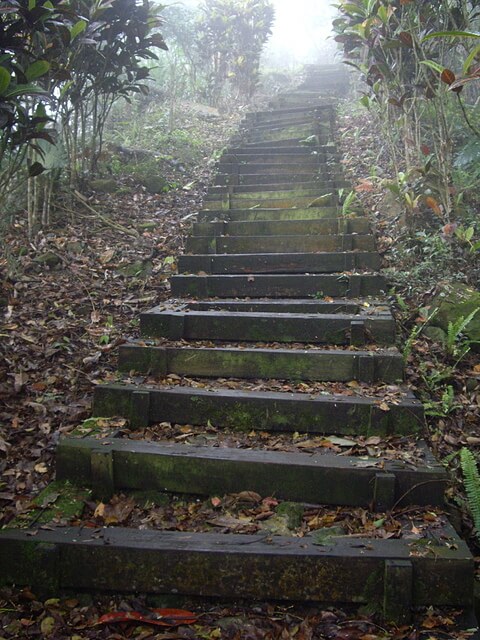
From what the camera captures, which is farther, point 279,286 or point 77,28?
point 77,28

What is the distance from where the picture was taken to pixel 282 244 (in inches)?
203

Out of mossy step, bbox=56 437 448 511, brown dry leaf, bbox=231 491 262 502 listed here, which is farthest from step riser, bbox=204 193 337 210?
brown dry leaf, bbox=231 491 262 502

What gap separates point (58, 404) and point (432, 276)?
3.33 meters

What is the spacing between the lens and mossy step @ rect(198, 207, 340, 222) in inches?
222

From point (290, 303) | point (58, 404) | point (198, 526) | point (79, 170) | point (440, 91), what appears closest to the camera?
point (198, 526)

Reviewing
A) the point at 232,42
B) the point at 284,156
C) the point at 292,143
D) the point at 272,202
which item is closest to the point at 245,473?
the point at 272,202

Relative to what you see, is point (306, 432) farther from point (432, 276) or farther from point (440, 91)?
point (440, 91)

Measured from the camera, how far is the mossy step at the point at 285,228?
17.2 ft

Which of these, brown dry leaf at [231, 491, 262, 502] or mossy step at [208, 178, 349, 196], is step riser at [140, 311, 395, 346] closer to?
brown dry leaf at [231, 491, 262, 502]

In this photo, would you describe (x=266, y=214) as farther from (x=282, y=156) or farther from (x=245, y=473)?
(x=245, y=473)

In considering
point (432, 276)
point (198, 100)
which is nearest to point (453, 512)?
point (432, 276)

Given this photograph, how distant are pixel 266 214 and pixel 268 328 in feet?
7.21

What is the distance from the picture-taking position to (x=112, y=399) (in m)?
3.35

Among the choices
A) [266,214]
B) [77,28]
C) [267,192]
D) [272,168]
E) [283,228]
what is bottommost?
[283,228]
